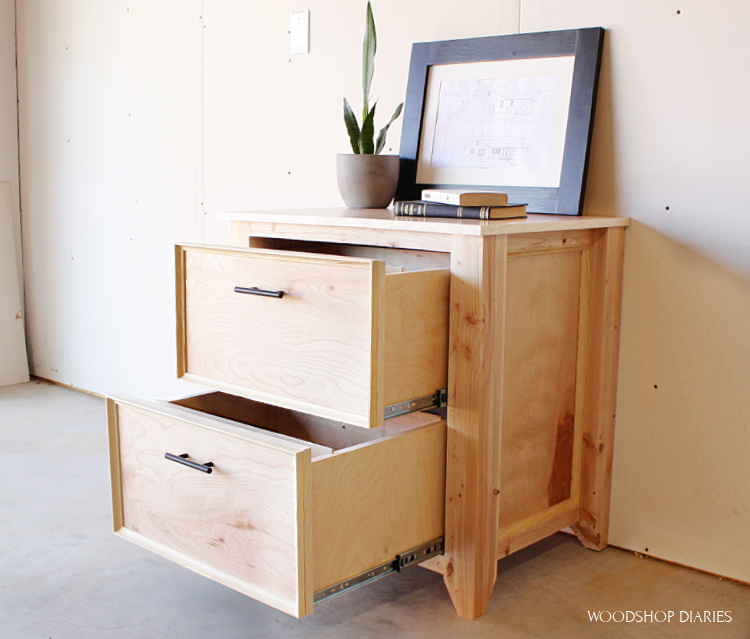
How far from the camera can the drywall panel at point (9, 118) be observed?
2.79 meters

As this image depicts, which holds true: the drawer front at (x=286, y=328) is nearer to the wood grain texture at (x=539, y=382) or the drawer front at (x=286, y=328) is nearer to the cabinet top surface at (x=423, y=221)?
the cabinet top surface at (x=423, y=221)

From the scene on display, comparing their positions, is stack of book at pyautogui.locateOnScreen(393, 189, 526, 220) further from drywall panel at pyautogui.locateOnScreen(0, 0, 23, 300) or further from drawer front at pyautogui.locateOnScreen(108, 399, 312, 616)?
drywall panel at pyautogui.locateOnScreen(0, 0, 23, 300)

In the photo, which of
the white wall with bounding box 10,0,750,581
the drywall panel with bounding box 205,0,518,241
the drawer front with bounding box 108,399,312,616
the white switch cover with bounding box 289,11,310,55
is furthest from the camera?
the white switch cover with bounding box 289,11,310,55

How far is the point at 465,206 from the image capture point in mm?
1369

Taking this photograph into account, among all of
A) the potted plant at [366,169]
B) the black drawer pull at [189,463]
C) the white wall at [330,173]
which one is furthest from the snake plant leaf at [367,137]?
the black drawer pull at [189,463]

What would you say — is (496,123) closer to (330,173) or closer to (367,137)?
(367,137)

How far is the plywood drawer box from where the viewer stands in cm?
117

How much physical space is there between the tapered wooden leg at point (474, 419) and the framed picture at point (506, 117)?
1.20 feet

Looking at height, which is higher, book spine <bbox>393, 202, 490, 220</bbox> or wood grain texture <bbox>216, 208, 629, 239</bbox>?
book spine <bbox>393, 202, 490, 220</bbox>

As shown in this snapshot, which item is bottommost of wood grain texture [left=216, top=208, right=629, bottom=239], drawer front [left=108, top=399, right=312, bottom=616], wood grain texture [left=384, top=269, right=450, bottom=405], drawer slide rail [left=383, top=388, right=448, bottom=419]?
drawer front [left=108, top=399, right=312, bottom=616]

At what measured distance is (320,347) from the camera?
1216 millimetres

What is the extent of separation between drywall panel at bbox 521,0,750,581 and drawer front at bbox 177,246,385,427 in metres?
0.65

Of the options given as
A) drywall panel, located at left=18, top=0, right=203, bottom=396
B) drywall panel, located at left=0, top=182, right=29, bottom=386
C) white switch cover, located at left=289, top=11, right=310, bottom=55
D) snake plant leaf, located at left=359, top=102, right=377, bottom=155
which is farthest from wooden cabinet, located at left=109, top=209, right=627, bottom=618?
drywall panel, located at left=0, top=182, right=29, bottom=386

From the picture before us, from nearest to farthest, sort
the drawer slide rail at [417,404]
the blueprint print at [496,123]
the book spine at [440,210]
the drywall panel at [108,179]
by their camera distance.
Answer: the drawer slide rail at [417,404], the book spine at [440,210], the blueprint print at [496,123], the drywall panel at [108,179]
